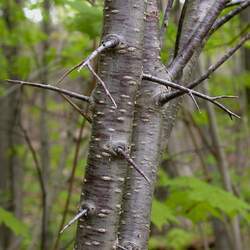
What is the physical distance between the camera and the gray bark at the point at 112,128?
138 cm

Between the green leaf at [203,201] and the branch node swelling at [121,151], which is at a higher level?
the branch node swelling at [121,151]

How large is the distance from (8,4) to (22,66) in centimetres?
119

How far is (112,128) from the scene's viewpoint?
1.38m

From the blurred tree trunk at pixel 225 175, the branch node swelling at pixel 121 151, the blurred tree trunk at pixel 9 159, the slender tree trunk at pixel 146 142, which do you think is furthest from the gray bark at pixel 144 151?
the blurred tree trunk at pixel 9 159

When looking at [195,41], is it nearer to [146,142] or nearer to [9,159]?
[146,142]

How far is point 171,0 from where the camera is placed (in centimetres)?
163

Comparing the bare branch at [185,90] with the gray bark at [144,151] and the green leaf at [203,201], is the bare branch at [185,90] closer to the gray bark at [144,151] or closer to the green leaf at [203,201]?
the gray bark at [144,151]

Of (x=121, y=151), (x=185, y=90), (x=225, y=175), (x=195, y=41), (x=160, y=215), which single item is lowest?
(x=160, y=215)

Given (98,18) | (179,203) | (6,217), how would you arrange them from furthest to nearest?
(179,203) < (6,217) < (98,18)

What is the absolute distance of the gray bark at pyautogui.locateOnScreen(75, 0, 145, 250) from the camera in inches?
54.3

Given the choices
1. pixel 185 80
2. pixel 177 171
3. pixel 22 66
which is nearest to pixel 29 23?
pixel 22 66

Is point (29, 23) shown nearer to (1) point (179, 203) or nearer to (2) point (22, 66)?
(2) point (22, 66)

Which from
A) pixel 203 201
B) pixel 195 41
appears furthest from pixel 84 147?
pixel 195 41

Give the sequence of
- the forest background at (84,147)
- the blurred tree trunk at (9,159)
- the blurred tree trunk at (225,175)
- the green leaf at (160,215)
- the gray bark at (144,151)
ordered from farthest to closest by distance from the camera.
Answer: the blurred tree trunk at (9,159) → the blurred tree trunk at (225,175) → the forest background at (84,147) → the green leaf at (160,215) → the gray bark at (144,151)
